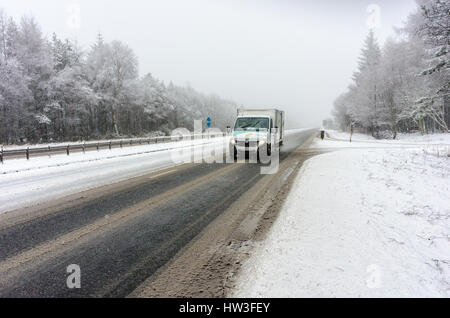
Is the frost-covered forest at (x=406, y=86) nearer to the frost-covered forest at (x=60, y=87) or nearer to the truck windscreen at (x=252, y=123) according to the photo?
the truck windscreen at (x=252, y=123)

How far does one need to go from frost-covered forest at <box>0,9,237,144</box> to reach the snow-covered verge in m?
32.2

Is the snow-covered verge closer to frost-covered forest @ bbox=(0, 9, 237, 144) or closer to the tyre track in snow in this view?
the tyre track in snow

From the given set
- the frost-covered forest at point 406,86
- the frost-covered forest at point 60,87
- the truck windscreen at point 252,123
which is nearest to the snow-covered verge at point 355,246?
the truck windscreen at point 252,123

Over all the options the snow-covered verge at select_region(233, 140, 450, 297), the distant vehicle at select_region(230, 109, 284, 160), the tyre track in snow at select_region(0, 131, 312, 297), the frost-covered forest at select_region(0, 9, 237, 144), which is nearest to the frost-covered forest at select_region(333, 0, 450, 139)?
the distant vehicle at select_region(230, 109, 284, 160)

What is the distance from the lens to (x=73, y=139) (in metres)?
32.0

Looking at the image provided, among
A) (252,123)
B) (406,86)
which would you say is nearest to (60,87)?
(252,123)

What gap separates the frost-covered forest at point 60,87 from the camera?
2642cm

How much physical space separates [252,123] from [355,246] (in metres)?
11.1

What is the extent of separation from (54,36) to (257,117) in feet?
152

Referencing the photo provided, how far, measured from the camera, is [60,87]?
99.4 feet

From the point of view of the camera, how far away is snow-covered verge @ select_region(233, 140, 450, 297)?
2.79 meters

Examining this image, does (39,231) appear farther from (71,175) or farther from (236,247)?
(71,175)

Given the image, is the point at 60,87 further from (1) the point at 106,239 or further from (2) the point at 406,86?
(2) the point at 406,86
